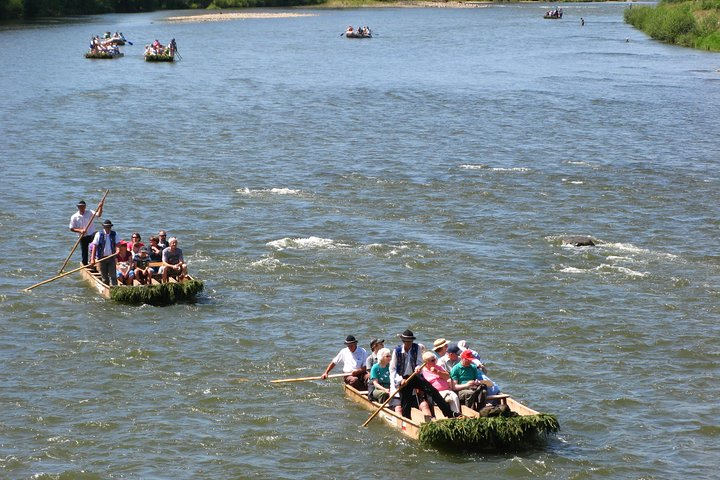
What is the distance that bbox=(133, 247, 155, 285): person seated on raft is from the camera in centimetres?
2980

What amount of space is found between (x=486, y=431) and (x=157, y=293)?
11885 mm

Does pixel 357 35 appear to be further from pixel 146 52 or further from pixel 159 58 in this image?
pixel 159 58

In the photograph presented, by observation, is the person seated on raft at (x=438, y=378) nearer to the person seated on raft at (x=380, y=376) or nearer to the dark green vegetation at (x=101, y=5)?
the person seated on raft at (x=380, y=376)

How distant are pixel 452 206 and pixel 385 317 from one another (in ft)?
40.5

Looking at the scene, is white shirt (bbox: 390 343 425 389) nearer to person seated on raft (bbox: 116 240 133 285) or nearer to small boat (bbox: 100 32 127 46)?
person seated on raft (bbox: 116 240 133 285)

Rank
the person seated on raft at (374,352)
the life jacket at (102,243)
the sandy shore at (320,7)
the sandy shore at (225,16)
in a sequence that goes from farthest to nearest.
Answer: the sandy shore at (320,7), the sandy shore at (225,16), the life jacket at (102,243), the person seated on raft at (374,352)

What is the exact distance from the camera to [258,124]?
5897 centimetres

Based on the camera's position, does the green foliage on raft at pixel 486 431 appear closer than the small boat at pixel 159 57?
Yes

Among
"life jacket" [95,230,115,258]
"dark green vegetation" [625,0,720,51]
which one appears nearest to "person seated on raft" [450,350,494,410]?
"life jacket" [95,230,115,258]

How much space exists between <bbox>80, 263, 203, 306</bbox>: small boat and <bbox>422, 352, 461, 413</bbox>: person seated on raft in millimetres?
10087

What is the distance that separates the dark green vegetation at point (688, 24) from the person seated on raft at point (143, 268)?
74.7 m

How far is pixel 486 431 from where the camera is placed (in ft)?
68.2

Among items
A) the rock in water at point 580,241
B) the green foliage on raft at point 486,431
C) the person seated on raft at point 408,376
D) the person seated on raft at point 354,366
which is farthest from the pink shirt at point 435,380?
the rock in water at point 580,241

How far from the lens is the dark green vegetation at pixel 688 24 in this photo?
95.9 m
